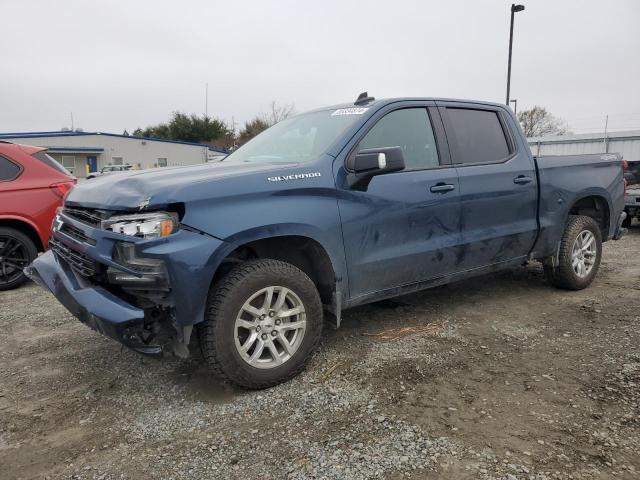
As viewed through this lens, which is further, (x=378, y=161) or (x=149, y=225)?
(x=378, y=161)

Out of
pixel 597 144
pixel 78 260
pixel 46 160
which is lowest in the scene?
pixel 78 260

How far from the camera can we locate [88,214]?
10.1 feet

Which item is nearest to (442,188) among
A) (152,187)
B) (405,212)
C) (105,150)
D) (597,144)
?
(405,212)

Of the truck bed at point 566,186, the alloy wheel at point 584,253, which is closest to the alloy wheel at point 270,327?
the truck bed at point 566,186

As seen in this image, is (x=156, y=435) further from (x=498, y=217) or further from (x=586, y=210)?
(x=586, y=210)

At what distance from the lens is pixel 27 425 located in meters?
2.76

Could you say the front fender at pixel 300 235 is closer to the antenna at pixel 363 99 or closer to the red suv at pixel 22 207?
the antenna at pixel 363 99

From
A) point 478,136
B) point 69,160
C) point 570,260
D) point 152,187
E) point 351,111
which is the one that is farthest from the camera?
point 69,160

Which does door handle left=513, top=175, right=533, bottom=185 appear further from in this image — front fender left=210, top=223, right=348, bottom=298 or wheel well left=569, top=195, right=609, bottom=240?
front fender left=210, top=223, right=348, bottom=298

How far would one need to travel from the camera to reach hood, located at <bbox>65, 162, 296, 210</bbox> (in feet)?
9.05

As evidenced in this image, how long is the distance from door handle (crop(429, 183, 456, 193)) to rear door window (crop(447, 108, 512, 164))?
312 mm

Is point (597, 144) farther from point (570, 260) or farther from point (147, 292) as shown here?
point (147, 292)

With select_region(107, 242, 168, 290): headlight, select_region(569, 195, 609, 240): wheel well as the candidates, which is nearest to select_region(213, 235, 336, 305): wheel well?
select_region(107, 242, 168, 290): headlight

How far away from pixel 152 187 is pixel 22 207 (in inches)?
145
